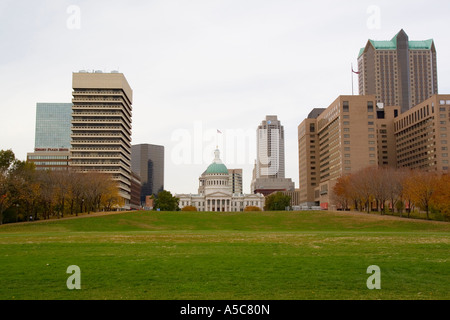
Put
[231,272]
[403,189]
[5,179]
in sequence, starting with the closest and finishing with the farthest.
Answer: [231,272] → [5,179] → [403,189]

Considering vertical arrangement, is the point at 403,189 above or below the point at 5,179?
below

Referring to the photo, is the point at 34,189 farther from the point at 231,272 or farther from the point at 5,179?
the point at 231,272

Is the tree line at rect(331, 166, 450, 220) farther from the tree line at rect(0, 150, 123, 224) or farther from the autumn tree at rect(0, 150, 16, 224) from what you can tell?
the autumn tree at rect(0, 150, 16, 224)

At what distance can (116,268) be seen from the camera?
22156mm

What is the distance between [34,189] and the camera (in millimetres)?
85688

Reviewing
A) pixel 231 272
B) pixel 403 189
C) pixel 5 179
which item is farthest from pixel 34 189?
pixel 403 189

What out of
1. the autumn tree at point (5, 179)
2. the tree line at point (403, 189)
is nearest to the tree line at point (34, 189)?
the autumn tree at point (5, 179)

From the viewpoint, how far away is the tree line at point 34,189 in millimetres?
82938

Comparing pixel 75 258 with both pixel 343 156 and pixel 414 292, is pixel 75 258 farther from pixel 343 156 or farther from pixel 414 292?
pixel 343 156

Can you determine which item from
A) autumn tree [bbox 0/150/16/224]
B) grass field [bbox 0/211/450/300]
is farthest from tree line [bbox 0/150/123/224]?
grass field [bbox 0/211/450/300]

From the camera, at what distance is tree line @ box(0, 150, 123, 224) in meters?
82.9

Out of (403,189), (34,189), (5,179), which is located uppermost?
(5,179)
